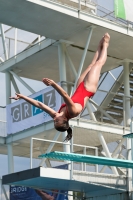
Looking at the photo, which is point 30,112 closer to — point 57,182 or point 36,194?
point 36,194

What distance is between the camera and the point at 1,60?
94.2 ft

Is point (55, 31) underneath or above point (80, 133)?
above

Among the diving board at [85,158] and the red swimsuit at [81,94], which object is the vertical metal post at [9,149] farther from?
the red swimsuit at [81,94]

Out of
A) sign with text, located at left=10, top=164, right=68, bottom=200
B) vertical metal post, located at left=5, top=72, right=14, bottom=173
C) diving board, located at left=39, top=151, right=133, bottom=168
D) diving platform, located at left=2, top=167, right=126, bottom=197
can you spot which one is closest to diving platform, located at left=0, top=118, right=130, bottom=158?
vertical metal post, located at left=5, top=72, right=14, bottom=173

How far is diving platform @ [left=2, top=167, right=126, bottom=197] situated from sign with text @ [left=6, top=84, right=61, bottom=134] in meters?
3.72

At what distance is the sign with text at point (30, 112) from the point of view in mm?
23766

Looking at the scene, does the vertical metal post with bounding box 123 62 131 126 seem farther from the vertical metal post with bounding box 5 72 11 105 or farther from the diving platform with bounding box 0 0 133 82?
the vertical metal post with bounding box 5 72 11 105

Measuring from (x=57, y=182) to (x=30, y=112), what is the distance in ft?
19.2

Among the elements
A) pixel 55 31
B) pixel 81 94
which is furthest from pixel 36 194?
pixel 81 94

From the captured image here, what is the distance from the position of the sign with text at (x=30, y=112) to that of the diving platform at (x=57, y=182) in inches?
147

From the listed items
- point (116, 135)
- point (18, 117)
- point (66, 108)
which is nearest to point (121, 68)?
point (116, 135)

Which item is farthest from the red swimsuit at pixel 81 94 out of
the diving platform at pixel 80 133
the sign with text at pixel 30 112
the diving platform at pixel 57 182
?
the diving platform at pixel 80 133

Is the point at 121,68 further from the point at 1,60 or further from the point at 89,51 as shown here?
the point at 1,60

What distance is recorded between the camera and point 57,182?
2014cm
